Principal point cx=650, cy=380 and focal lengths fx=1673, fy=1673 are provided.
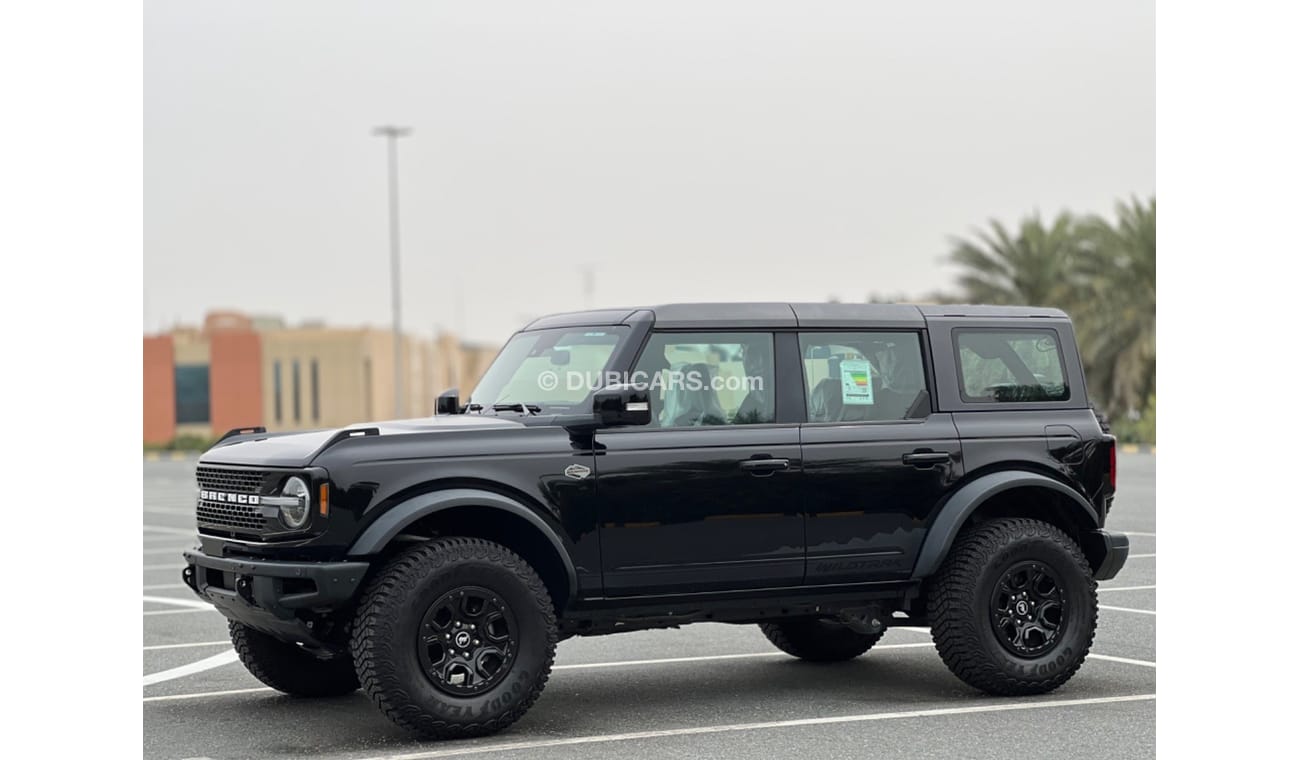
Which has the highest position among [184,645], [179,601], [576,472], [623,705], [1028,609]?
[576,472]

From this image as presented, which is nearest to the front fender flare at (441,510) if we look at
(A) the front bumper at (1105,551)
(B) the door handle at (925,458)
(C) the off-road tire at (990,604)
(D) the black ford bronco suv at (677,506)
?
(D) the black ford bronco suv at (677,506)

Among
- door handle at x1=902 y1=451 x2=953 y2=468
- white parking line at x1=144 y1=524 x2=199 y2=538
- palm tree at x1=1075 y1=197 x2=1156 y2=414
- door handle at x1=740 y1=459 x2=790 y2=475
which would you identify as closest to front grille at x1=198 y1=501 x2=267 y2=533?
door handle at x1=740 y1=459 x2=790 y2=475

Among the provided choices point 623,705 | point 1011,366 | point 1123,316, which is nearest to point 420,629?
point 623,705

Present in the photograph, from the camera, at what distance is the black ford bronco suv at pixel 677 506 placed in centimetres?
758

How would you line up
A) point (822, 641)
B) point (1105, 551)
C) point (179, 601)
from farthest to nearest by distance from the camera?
1. point (179, 601)
2. point (822, 641)
3. point (1105, 551)

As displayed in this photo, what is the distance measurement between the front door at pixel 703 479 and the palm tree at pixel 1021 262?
35500mm

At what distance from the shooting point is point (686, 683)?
9367 mm

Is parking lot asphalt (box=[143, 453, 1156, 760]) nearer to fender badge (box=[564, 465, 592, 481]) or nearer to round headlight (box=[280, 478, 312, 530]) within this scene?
round headlight (box=[280, 478, 312, 530])

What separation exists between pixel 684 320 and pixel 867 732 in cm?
221

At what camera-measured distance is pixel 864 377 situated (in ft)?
28.9

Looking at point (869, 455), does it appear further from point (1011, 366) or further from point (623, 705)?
point (623, 705)

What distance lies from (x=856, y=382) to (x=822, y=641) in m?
1.96

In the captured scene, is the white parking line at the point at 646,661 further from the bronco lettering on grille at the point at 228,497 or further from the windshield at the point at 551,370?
the windshield at the point at 551,370

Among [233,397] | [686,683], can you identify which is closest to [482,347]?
[233,397]
